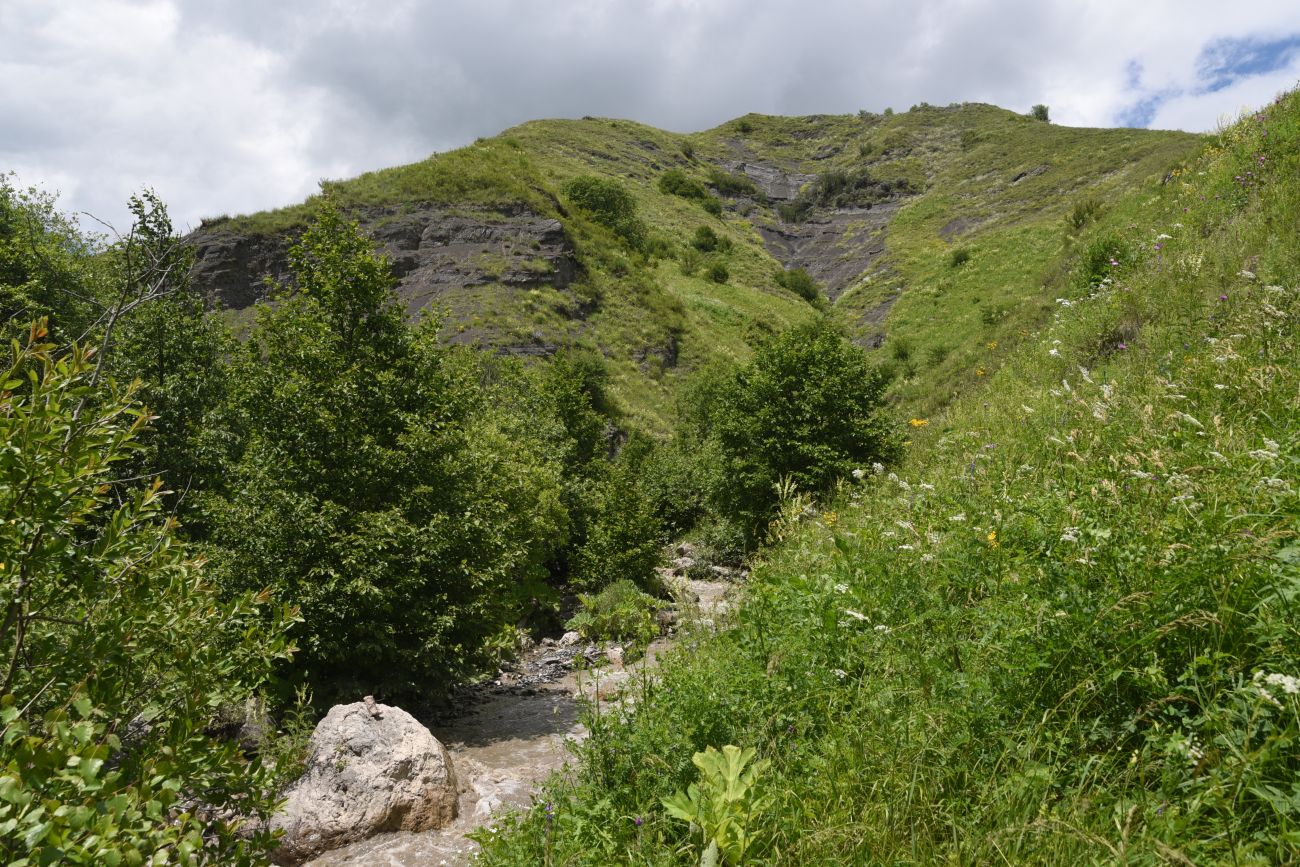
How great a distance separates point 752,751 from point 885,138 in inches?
4263

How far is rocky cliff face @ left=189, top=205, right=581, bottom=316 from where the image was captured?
36.7m

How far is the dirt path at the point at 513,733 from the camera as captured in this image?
6172 mm

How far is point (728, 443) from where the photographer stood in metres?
19.1

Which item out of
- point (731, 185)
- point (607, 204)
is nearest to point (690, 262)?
point (607, 204)

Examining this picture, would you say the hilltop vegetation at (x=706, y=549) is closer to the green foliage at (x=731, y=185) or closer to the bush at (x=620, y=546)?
the bush at (x=620, y=546)

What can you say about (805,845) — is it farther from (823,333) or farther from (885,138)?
(885,138)

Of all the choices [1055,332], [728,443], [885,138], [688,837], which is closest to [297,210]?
[728,443]

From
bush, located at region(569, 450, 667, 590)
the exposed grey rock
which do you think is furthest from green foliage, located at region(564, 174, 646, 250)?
the exposed grey rock

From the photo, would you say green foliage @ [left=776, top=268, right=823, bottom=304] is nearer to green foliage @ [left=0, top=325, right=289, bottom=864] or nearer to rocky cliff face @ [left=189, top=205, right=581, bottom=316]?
rocky cliff face @ [left=189, top=205, right=581, bottom=316]

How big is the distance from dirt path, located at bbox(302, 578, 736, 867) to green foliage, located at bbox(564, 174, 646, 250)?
135 ft

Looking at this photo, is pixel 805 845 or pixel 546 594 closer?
pixel 805 845

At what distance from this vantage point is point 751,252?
61500 mm

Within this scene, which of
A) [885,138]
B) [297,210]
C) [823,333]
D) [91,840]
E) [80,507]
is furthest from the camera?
[885,138]

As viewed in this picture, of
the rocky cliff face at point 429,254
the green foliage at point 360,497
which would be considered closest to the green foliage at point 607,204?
the rocky cliff face at point 429,254
